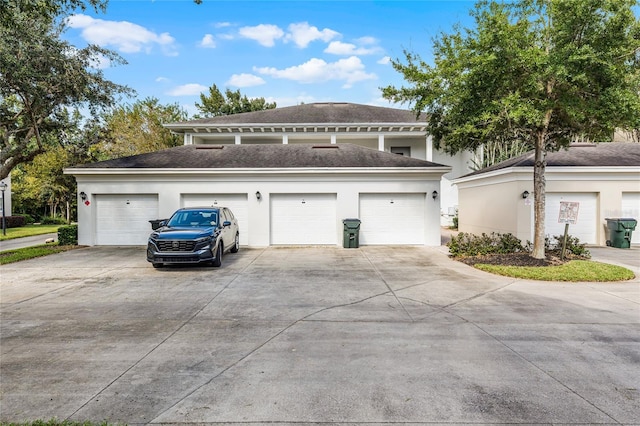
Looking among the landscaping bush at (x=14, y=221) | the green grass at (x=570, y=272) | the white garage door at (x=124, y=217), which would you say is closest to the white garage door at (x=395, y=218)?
the green grass at (x=570, y=272)

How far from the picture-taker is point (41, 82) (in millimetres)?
11781

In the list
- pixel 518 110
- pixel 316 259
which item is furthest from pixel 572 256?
pixel 316 259

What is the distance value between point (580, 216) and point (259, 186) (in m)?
13.7

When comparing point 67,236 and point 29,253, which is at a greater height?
point 67,236

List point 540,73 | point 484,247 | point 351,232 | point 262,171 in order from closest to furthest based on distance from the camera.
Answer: point 540,73 → point 484,247 → point 351,232 → point 262,171

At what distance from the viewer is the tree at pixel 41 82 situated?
1077cm

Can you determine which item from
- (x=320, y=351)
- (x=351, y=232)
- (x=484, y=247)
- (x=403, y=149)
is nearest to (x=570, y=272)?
(x=484, y=247)

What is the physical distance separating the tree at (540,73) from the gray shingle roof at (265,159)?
15.5ft

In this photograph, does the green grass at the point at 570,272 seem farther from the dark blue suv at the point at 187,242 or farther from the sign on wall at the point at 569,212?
the dark blue suv at the point at 187,242

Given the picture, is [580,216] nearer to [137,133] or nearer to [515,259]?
[515,259]

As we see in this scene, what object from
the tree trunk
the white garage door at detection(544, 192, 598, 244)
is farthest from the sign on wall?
the white garage door at detection(544, 192, 598, 244)

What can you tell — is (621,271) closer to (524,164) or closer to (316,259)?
(524,164)

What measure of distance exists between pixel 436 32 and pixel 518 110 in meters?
3.80

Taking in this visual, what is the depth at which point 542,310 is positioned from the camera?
5.96 meters
